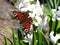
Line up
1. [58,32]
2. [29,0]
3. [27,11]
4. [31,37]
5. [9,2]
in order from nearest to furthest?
[31,37]
[58,32]
[27,11]
[29,0]
[9,2]

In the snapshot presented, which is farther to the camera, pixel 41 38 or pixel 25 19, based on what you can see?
pixel 25 19

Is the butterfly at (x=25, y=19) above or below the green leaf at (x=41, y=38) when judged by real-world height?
above

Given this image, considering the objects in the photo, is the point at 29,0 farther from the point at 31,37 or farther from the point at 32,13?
the point at 31,37

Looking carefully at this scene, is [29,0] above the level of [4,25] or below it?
above

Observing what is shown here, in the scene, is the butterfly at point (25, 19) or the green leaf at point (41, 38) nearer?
the green leaf at point (41, 38)

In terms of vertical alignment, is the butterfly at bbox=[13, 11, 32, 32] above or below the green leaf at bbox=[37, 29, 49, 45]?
above

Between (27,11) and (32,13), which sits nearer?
(32,13)

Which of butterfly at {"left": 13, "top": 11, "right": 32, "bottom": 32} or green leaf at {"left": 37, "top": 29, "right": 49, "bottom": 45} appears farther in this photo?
butterfly at {"left": 13, "top": 11, "right": 32, "bottom": 32}

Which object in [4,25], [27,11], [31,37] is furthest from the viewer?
[4,25]

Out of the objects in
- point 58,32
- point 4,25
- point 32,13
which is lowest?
point 4,25

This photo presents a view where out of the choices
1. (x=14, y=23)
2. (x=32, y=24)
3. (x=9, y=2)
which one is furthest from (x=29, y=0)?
(x=9, y=2)
